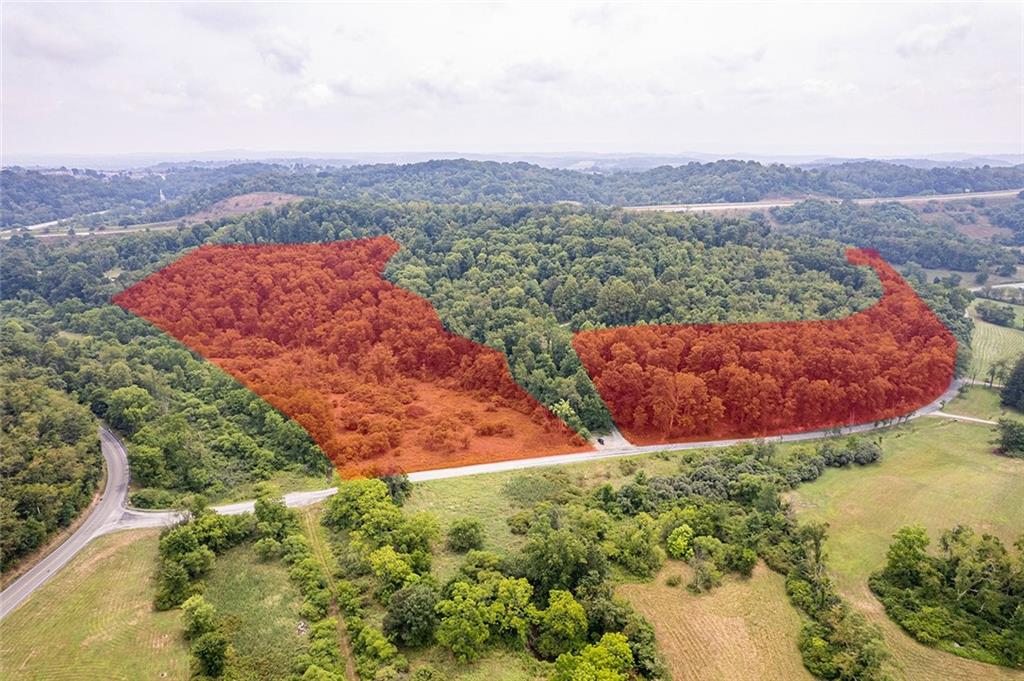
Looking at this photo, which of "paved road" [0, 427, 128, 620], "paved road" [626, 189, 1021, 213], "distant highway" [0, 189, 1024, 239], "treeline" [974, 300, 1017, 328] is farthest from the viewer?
"paved road" [626, 189, 1021, 213]

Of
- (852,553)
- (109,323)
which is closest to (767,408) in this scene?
(852,553)

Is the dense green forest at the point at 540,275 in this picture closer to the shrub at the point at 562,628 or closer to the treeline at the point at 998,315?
the treeline at the point at 998,315

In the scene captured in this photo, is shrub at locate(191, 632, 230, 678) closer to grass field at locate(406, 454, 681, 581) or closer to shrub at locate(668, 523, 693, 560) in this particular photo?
grass field at locate(406, 454, 681, 581)

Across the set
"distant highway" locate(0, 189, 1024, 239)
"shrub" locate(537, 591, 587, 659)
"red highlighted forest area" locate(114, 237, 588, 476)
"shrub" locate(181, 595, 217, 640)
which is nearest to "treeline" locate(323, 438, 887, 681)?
"shrub" locate(537, 591, 587, 659)

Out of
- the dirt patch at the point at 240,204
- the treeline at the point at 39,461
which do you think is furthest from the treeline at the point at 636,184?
the treeline at the point at 39,461

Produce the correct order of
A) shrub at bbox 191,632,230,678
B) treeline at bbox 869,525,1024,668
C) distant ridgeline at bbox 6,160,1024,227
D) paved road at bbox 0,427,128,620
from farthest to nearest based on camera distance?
distant ridgeline at bbox 6,160,1024,227 < paved road at bbox 0,427,128,620 < treeline at bbox 869,525,1024,668 < shrub at bbox 191,632,230,678

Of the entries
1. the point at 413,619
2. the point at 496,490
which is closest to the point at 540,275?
the point at 496,490

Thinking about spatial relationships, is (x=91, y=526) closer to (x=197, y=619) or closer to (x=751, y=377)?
(x=197, y=619)
